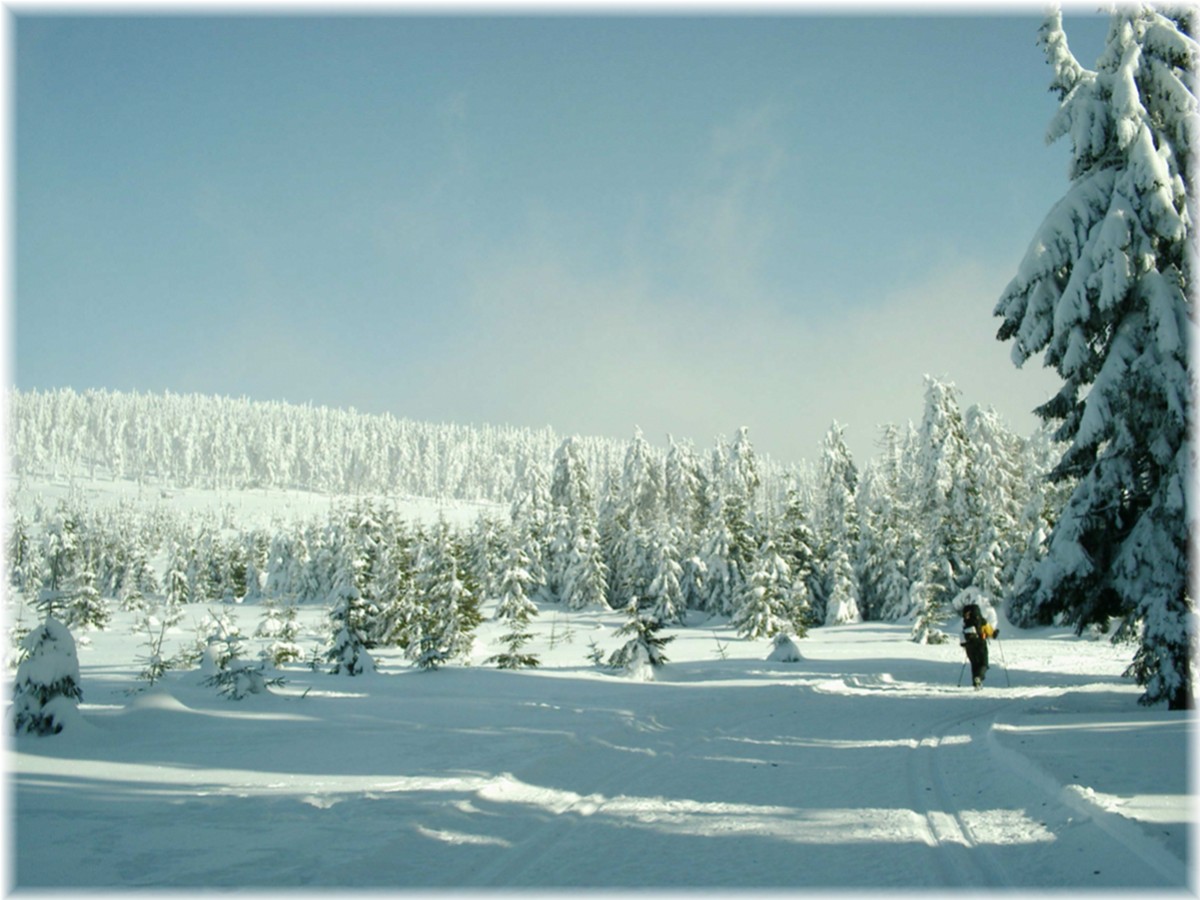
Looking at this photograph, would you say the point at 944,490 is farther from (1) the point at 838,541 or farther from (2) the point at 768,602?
(2) the point at 768,602

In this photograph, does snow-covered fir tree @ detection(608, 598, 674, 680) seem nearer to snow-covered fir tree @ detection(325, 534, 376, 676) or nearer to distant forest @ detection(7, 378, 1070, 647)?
distant forest @ detection(7, 378, 1070, 647)

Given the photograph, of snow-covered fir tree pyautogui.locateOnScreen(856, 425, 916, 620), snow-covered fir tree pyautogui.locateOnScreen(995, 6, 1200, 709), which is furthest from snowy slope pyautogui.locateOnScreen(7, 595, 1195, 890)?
snow-covered fir tree pyautogui.locateOnScreen(856, 425, 916, 620)

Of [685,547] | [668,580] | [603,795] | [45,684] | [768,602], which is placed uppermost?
[685,547]

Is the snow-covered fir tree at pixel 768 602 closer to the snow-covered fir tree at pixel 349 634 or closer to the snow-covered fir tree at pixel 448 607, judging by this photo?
the snow-covered fir tree at pixel 448 607

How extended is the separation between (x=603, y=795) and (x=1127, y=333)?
11.2 metres

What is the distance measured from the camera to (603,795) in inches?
294

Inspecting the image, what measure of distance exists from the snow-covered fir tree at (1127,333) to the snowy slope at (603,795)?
1.89m

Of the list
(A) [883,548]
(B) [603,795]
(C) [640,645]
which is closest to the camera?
(B) [603,795]

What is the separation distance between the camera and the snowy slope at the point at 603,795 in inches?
204

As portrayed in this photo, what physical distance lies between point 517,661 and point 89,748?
627 inches

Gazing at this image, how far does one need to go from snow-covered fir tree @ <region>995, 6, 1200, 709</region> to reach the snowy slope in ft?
6.19

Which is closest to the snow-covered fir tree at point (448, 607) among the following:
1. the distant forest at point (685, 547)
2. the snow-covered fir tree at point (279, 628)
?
the distant forest at point (685, 547)

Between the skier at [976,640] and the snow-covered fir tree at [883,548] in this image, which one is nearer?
the skier at [976,640]

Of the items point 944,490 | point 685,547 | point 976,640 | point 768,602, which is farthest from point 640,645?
point 685,547
